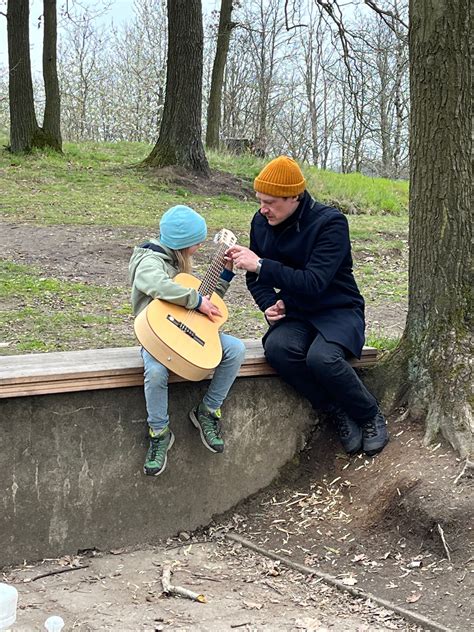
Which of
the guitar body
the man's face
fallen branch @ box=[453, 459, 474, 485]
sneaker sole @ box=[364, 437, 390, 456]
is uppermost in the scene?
the man's face

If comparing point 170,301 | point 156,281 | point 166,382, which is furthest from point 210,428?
point 156,281

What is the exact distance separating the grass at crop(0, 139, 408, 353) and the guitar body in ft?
4.76

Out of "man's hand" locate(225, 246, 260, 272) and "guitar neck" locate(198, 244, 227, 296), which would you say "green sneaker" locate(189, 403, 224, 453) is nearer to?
"guitar neck" locate(198, 244, 227, 296)

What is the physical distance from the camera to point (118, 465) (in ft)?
13.5

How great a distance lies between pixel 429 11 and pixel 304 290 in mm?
1567

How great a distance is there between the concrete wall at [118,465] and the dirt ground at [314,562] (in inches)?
3.9

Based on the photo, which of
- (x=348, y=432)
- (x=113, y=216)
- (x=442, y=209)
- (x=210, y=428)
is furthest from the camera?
(x=113, y=216)

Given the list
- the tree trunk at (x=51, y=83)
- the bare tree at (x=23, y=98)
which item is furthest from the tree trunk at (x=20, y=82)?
the tree trunk at (x=51, y=83)

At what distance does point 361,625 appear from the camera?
3.33m

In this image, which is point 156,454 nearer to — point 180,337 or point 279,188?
point 180,337

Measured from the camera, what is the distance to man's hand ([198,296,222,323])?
4.14 meters

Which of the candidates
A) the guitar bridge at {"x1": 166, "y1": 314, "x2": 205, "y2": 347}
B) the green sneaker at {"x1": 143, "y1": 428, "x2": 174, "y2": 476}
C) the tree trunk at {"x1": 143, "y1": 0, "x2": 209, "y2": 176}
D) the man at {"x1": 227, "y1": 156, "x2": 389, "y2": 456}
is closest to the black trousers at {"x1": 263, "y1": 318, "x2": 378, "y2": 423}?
the man at {"x1": 227, "y1": 156, "x2": 389, "y2": 456}

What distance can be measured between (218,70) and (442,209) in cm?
1416

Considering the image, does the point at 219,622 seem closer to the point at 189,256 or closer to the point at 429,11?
the point at 189,256
